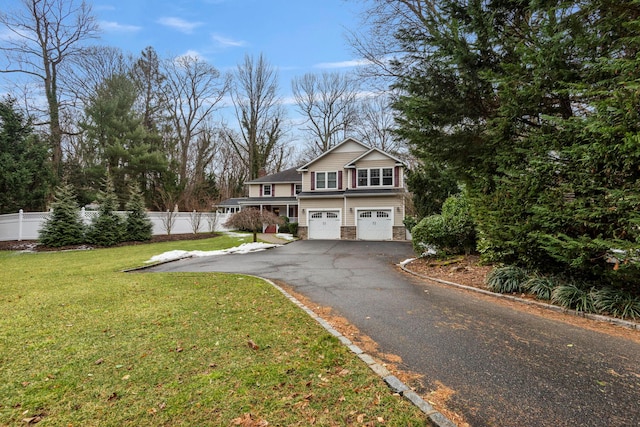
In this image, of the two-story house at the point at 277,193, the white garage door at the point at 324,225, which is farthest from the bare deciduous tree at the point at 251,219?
the two-story house at the point at 277,193

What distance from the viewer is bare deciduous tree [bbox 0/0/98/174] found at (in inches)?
766

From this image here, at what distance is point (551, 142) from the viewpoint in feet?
17.5

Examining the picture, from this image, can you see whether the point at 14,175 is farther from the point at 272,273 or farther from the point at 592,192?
the point at 592,192

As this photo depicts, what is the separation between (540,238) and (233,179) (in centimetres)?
3623

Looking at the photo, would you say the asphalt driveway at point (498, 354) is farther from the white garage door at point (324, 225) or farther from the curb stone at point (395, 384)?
the white garage door at point (324, 225)

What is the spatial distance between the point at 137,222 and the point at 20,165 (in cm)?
617

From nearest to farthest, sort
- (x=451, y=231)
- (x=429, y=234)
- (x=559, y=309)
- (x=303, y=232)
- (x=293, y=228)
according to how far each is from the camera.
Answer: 1. (x=559, y=309)
2. (x=451, y=231)
3. (x=429, y=234)
4. (x=303, y=232)
5. (x=293, y=228)

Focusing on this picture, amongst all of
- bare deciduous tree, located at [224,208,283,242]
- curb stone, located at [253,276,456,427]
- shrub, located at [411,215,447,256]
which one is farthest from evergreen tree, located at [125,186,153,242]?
curb stone, located at [253,276,456,427]

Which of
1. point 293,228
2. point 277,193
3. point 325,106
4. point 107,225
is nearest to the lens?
point 107,225

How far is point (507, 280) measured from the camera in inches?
254

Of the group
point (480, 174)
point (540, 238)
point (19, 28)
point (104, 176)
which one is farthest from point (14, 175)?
point (540, 238)

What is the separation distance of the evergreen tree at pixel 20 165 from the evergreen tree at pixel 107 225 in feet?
12.4

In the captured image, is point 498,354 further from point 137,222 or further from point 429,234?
point 137,222

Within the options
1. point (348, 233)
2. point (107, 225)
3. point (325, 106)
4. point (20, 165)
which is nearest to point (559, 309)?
point (348, 233)
